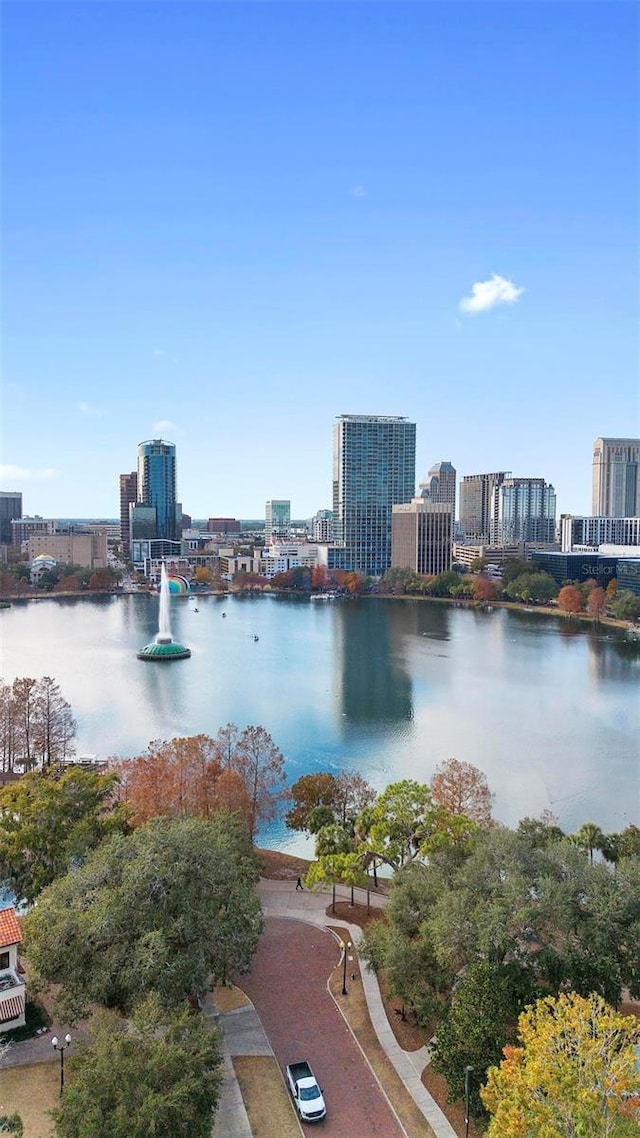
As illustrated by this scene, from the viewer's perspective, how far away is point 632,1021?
4.87 m

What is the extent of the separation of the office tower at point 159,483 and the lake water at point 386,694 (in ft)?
114

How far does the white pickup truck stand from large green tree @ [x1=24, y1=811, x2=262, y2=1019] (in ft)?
3.15

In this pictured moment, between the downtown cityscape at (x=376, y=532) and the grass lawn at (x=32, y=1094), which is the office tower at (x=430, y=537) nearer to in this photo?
the downtown cityscape at (x=376, y=532)

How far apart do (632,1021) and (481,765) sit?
1064 centimetres

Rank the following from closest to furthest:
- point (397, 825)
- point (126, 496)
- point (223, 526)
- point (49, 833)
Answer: point (49, 833) < point (397, 825) < point (126, 496) < point (223, 526)

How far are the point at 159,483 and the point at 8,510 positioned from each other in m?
20.5

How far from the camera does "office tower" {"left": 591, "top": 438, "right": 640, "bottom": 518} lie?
77562mm

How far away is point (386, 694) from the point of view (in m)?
21.1

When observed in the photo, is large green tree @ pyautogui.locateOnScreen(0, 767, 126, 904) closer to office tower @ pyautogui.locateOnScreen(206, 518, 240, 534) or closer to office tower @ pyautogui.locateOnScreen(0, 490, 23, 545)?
office tower @ pyautogui.locateOnScreen(0, 490, 23, 545)

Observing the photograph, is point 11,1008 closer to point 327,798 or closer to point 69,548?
point 327,798

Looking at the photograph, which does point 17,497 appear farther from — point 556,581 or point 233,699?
point 233,699

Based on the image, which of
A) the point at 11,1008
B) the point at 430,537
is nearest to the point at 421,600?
the point at 430,537

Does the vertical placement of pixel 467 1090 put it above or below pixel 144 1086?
below

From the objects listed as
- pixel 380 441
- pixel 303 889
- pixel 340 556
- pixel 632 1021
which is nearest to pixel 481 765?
pixel 303 889
